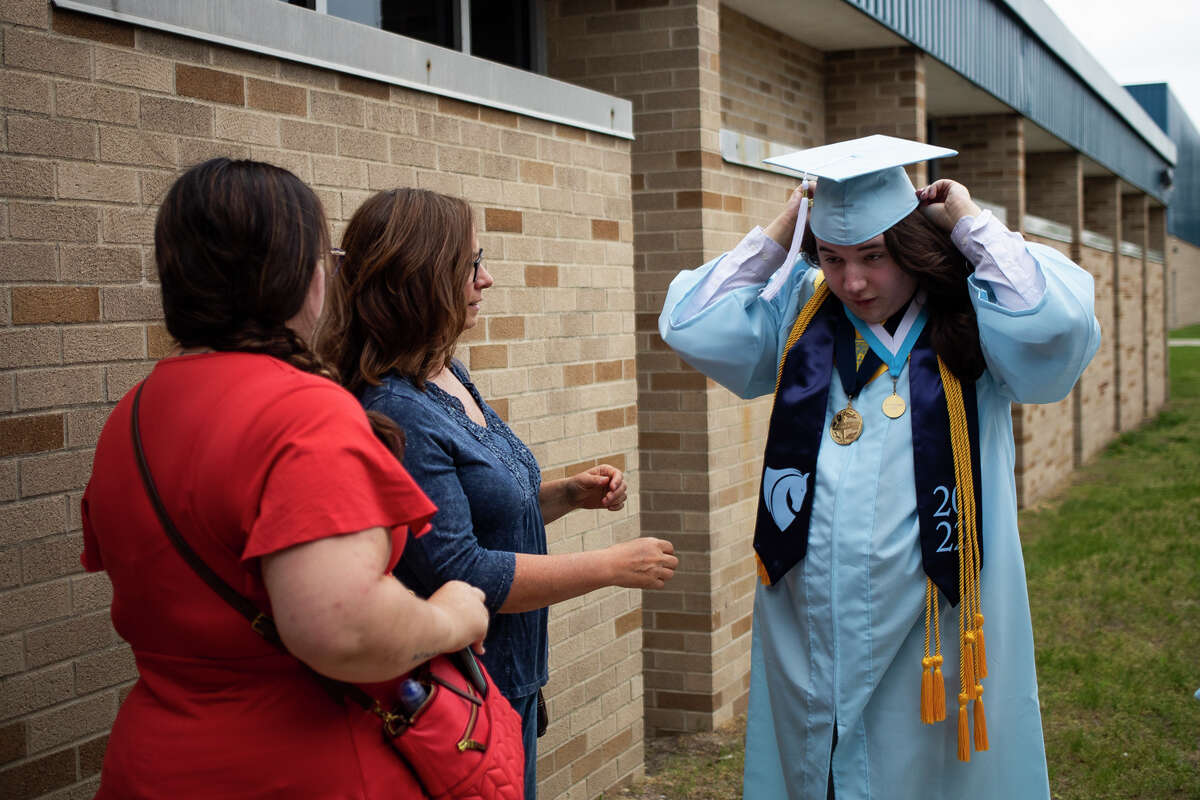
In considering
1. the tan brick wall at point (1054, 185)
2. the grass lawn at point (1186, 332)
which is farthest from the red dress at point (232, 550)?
the grass lawn at point (1186, 332)

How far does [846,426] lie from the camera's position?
2840 mm

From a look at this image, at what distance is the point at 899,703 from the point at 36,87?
243 cm

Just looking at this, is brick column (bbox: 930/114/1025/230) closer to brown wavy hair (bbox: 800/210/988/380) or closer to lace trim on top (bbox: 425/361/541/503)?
brown wavy hair (bbox: 800/210/988/380)

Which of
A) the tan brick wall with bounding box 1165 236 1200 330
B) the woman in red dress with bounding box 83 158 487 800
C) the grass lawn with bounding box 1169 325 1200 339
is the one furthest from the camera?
the grass lawn with bounding box 1169 325 1200 339

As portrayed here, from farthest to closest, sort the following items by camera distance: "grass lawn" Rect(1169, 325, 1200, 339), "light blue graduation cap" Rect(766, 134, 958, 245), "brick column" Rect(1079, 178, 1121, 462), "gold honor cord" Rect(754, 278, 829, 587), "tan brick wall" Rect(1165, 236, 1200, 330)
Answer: "grass lawn" Rect(1169, 325, 1200, 339) < "tan brick wall" Rect(1165, 236, 1200, 330) < "brick column" Rect(1079, 178, 1121, 462) < "gold honor cord" Rect(754, 278, 829, 587) < "light blue graduation cap" Rect(766, 134, 958, 245)

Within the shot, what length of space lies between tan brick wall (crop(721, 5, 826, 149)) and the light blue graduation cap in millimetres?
3988

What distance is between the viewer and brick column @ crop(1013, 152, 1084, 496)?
37.5 ft

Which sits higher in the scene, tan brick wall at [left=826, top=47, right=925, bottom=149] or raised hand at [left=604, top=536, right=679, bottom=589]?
tan brick wall at [left=826, top=47, right=925, bottom=149]

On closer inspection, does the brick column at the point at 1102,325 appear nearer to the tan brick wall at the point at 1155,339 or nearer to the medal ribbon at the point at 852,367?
the tan brick wall at the point at 1155,339

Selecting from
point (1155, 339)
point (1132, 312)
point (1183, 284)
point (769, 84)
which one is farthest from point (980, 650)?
point (1183, 284)

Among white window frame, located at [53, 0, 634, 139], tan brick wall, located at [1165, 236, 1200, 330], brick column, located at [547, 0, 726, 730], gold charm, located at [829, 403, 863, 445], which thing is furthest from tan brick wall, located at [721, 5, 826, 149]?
tan brick wall, located at [1165, 236, 1200, 330]

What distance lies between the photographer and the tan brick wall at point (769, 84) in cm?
680

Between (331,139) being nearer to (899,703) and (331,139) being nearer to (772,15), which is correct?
(899,703)

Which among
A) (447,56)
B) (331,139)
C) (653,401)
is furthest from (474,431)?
(653,401)
